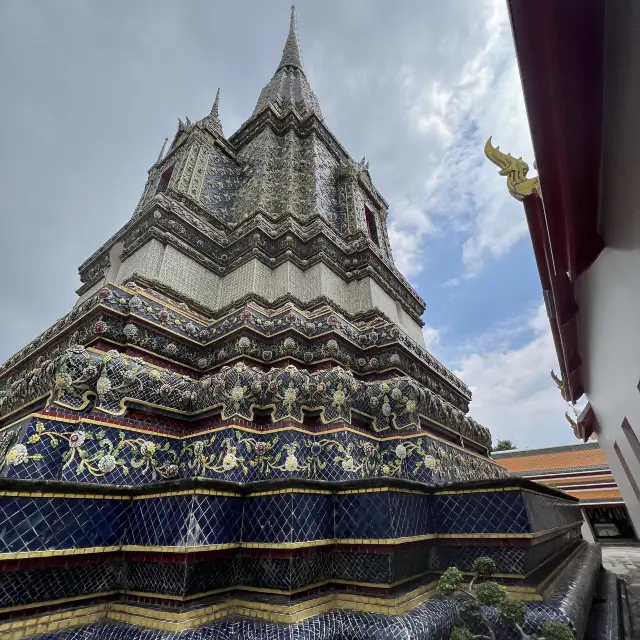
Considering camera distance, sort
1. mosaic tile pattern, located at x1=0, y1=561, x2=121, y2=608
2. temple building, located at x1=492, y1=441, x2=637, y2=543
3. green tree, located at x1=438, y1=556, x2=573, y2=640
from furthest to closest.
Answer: temple building, located at x1=492, y1=441, x2=637, y2=543, mosaic tile pattern, located at x1=0, y1=561, x2=121, y2=608, green tree, located at x1=438, y1=556, x2=573, y2=640

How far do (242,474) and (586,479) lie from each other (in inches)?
680

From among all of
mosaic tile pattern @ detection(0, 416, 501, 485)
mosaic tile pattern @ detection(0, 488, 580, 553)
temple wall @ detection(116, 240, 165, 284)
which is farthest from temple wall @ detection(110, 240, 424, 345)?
mosaic tile pattern @ detection(0, 488, 580, 553)

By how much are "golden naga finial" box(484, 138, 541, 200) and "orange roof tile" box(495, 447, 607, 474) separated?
17125 mm

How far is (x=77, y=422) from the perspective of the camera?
2.92 metres

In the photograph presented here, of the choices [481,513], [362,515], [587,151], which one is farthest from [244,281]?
[587,151]

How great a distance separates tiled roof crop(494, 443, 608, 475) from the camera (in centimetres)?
1602

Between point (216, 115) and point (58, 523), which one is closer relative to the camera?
point (58, 523)

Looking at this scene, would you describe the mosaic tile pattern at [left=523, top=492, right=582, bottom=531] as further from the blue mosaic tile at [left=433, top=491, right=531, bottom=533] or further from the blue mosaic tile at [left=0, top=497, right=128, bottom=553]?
the blue mosaic tile at [left=0, top=497, right=128, bottom=553]

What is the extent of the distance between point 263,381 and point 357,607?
1999 mm

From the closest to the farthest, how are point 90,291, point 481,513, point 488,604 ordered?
point 488,604, point 481,513, point 90,291

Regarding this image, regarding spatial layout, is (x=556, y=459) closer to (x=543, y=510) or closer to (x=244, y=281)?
(x=543, y=510)

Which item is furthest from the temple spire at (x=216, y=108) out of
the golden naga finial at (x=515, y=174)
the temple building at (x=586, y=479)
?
the temple building at (x=586, y=479)

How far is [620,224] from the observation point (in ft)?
6.86

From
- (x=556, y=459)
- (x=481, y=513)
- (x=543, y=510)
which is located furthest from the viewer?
(x=556, y=459)
